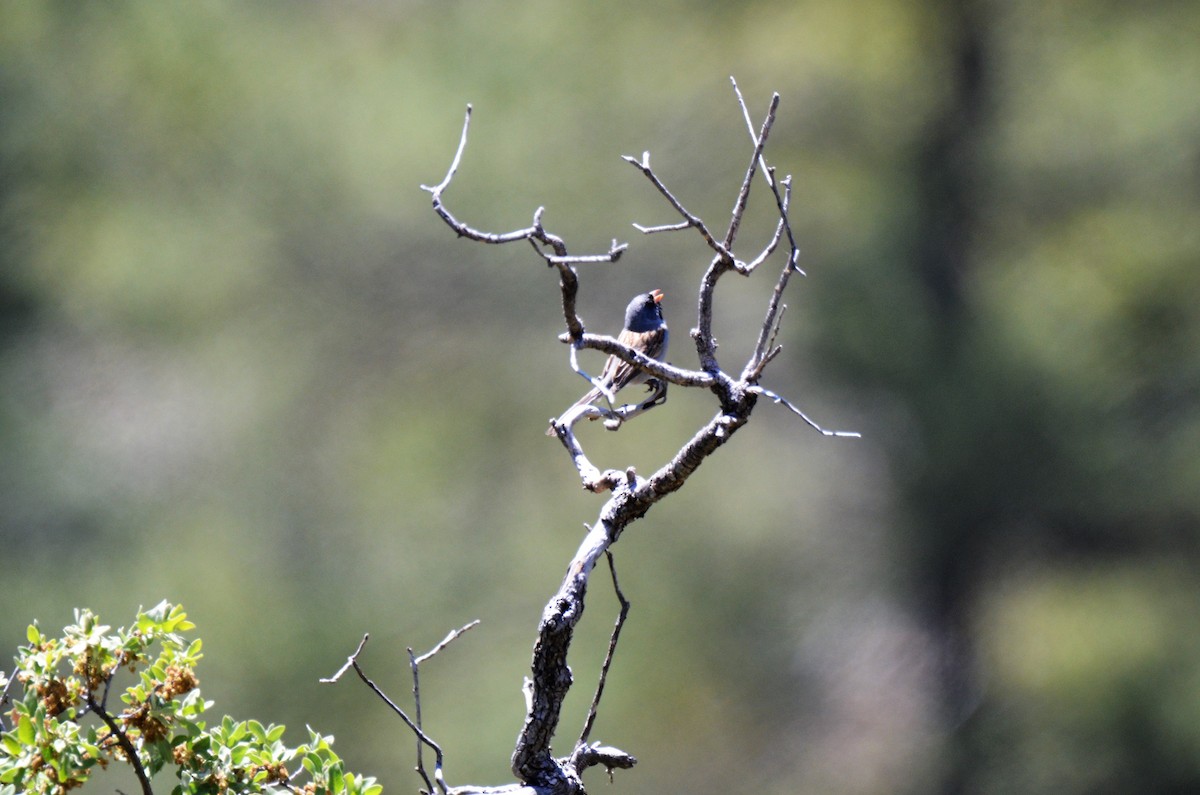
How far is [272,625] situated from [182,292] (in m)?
1.36

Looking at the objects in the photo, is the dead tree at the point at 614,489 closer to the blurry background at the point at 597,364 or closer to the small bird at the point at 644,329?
the small bird at the point at 644,329

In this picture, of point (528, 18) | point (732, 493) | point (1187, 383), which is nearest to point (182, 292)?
point (528, 18)

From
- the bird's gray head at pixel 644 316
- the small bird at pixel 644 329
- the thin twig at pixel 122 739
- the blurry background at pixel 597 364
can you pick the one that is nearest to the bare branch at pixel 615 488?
the thin twig at pixel 122 739

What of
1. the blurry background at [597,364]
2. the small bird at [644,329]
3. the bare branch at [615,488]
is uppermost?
the blurry background at [597,364]

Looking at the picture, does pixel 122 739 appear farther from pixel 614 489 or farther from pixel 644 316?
pixel 644 316

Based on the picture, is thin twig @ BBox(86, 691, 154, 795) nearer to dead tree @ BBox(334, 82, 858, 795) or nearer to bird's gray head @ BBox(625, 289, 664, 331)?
dead tree @ BBox(334, 82, 858, 795)

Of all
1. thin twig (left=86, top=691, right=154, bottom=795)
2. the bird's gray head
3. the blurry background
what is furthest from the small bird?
the blurry background

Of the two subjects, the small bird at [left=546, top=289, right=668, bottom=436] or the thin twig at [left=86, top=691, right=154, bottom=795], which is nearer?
the thin twig at [left=86, top=691, right=154, bottom=795]

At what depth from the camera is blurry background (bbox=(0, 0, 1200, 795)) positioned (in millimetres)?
4242

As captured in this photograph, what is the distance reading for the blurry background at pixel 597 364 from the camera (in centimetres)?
424

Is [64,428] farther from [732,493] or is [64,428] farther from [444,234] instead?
[732,493]

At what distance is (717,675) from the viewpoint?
4.27 metres

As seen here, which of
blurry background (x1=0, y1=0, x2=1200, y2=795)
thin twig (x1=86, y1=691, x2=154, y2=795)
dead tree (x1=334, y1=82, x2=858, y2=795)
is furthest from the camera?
blurry background (x1=0, y1=0, x2=1200, y2=795)

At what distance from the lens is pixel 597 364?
4.13 metres
